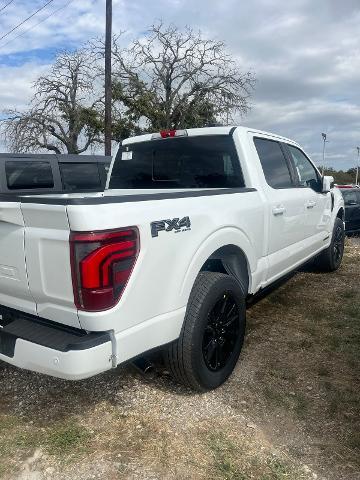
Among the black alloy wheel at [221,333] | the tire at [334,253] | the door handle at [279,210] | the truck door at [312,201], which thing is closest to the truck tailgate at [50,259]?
the black alloy wheel at [221,333]

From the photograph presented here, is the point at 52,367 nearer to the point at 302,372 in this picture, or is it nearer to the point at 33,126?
the point at 302,372

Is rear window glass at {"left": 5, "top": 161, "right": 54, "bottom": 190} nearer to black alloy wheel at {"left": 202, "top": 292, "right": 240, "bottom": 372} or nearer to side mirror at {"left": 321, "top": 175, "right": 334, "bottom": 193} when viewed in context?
side mirror at {"left": 321, "top": 175, "right": 334, "bottom": 193}

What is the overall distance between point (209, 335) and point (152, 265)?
892mm

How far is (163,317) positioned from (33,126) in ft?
96.4

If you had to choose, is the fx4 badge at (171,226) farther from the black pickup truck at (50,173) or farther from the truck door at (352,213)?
the truck door at (352,213)

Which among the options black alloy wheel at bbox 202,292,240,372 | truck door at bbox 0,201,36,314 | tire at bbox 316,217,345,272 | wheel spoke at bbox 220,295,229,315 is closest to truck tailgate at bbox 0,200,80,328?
truck door at bbox 0,201,36,314

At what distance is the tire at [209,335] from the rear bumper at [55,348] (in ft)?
2.18

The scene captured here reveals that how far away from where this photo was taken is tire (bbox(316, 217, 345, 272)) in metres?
6.43

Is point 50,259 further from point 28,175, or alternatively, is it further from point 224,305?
point 28,175

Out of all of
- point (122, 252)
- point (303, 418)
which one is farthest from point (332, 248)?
point (122, 252)

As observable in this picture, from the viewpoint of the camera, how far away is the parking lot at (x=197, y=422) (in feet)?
7.97

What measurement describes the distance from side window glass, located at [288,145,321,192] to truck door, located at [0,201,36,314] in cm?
335

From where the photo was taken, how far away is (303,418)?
2.89m

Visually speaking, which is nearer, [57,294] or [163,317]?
[57,294]
